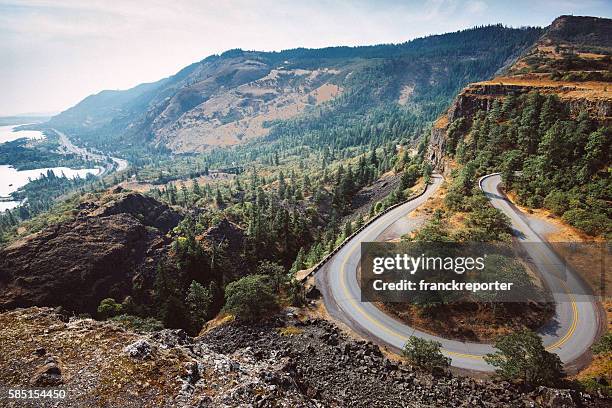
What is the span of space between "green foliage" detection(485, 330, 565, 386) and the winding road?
420 centimetres

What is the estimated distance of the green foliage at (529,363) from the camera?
107 ft

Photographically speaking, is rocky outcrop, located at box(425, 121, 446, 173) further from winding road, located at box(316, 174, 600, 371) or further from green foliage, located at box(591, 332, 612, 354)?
green foliage, located at box(591, 332, 612, 354)

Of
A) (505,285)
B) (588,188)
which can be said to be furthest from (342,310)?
(588,188)

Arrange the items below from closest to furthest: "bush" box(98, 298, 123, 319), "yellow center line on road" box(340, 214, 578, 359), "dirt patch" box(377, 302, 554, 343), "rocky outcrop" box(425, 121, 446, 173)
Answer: "yellow center line on road" box(340, 214, 578, 359) → "dirt patch" box(377, 302, 554, 343) → "bush" box(98, 298, 123, 319) → "rocky outcrop" box(425, 121, 446, 173)

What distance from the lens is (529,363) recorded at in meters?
32.8

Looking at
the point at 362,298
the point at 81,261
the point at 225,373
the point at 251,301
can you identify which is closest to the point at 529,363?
the point at 362,298

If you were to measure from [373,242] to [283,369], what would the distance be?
37.6 meters

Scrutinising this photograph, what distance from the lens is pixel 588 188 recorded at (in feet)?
201

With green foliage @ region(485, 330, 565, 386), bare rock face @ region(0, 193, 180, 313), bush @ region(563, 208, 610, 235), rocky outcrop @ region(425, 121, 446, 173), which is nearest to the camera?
green foliage @ region(485, 330, 565, 386)

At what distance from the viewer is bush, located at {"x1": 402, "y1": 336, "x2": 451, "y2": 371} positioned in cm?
3575

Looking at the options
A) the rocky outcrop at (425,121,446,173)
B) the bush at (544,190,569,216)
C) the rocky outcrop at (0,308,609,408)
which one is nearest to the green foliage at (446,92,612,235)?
the bush at (544,190,569,216)

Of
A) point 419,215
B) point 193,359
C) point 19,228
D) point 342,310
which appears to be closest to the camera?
point 193,359

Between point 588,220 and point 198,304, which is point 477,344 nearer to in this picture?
point 588,220

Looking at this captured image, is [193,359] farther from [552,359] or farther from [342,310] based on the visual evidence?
[552,359]
